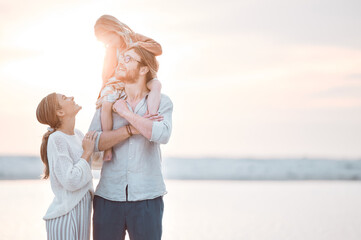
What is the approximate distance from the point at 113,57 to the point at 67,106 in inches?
15.1

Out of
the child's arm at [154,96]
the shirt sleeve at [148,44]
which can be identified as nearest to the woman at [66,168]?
the child's arm at [154,96]

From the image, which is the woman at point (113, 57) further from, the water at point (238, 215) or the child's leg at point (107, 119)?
the water at point (238, 215)

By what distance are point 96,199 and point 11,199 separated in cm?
471

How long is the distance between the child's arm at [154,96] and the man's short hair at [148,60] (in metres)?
0.05

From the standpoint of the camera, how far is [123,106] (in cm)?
273

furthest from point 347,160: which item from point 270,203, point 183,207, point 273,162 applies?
point 183,207

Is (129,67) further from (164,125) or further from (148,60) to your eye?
(164,125)

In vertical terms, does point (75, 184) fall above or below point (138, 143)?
below

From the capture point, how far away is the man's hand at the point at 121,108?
2698 millimetres

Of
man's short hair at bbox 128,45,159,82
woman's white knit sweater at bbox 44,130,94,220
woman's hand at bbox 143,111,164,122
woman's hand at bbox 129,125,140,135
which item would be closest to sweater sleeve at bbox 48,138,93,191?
woman's white knit sweater at bbox 44,130,94,220

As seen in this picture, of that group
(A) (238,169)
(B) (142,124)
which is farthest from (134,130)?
(A) (238,169)

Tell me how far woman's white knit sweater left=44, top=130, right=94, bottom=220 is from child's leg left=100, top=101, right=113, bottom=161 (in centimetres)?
12

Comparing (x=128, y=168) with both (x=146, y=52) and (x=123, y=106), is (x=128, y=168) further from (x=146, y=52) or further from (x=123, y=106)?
(x=146, y=52)

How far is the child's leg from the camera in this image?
2.77 meters
